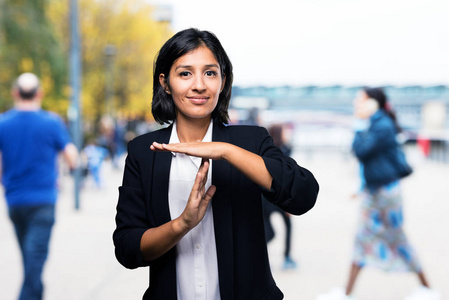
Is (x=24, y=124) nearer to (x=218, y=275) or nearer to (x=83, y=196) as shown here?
(x=218, y=275)

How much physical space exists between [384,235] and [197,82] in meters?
3.65

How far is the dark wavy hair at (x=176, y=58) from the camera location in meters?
1.80

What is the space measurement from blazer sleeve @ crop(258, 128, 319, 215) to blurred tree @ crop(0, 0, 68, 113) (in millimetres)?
17921

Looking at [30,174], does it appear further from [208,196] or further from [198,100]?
[208,196]

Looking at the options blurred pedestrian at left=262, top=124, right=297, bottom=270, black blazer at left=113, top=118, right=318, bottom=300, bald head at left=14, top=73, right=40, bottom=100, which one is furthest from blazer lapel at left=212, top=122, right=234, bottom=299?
blurred pedestrian at left=262, top=124, right=297, bottom=270

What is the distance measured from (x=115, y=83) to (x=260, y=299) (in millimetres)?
33908

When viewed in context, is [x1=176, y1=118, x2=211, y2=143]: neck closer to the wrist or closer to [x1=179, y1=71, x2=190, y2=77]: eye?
[x1=179, y1=71, x2=190, y2=77]: eye

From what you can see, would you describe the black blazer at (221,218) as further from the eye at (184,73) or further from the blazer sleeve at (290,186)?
the eye at (184,73)

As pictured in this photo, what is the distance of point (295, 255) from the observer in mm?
7031

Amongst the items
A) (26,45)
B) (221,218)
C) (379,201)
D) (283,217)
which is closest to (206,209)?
(221,218)

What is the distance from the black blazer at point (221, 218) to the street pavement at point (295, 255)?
352 centimetres

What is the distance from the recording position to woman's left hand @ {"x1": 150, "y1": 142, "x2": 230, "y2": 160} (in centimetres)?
158

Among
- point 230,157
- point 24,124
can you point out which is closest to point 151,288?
point 230,157

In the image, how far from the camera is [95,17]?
97.7 ft
